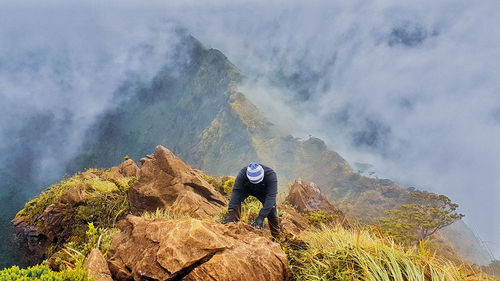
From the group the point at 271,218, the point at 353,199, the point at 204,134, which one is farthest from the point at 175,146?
the point at 271,218

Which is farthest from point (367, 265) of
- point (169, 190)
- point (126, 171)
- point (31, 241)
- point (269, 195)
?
point (126, 171)

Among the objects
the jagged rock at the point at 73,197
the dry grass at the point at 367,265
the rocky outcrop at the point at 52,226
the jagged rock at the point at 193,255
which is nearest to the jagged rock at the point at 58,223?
the rocky outcrop at the point at 52,226

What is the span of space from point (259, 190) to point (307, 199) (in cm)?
746

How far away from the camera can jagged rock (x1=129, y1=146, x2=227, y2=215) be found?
26.5 ft

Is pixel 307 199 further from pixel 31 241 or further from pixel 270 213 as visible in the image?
pixel 31 241

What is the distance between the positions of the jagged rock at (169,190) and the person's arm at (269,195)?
2932mm

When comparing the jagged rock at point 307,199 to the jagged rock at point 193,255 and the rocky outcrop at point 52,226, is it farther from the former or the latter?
A: the rocky outcrop at point 52,226

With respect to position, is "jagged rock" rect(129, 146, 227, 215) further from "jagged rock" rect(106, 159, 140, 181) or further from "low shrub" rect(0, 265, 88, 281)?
"jagged rock" rect(106, 159, 140, 181)

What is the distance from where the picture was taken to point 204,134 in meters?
73.8

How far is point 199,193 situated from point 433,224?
23359 mm

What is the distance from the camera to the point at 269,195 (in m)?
5.41

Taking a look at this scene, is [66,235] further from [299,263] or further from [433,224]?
[433,224]

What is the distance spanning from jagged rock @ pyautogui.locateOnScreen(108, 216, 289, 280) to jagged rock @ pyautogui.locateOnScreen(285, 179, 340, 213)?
29.1ft

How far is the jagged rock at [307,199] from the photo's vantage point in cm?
1215
